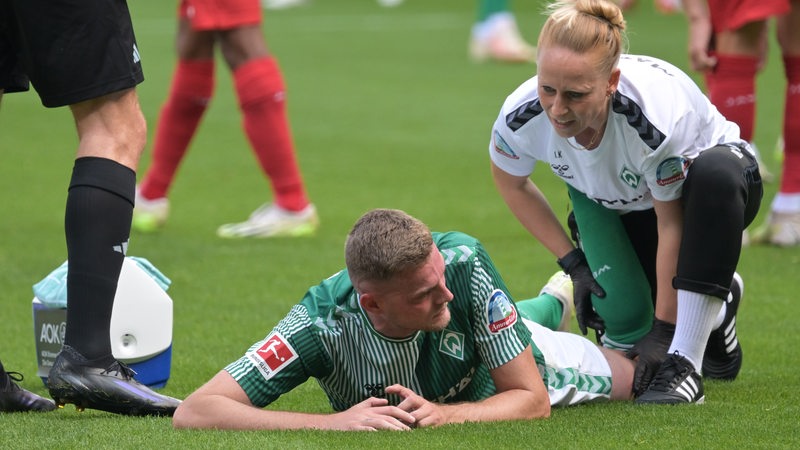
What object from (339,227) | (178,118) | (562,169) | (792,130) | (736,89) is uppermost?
(562,169)

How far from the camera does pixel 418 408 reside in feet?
10.3

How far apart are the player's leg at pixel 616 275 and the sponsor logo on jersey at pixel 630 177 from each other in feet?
1.06

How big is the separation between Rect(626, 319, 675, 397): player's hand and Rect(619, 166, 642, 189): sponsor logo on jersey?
1.29 feet

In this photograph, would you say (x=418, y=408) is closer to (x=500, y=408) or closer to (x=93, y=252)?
(x=500, y=408)

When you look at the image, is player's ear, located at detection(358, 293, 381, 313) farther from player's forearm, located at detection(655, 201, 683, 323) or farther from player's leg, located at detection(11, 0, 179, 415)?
player's forearm, located at detection(655, 201, 683, 323)

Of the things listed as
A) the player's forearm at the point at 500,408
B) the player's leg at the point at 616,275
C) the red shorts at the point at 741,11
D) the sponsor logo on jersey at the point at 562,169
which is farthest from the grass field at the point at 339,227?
the red shorts at the point at 741,11

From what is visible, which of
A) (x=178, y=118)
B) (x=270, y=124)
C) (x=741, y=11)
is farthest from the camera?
(x=178, y=118)

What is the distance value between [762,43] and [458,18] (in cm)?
1263

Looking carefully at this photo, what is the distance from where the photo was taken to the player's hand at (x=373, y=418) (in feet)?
10.2

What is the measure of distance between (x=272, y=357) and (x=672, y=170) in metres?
1.19

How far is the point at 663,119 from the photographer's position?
3.60m

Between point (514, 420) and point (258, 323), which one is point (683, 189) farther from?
point (258, 323)

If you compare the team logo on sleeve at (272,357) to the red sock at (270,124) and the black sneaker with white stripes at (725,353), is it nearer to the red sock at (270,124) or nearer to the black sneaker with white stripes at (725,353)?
the black sneaker with white stripes at (725,353)

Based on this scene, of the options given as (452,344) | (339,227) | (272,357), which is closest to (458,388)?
(452,344)
